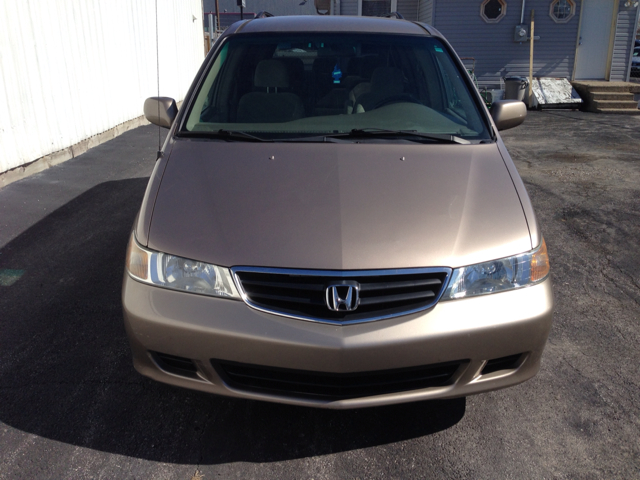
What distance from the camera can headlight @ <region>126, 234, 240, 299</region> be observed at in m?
2.20

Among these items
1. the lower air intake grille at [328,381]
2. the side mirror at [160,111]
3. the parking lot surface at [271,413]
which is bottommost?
the parking lot surface at [271,413]

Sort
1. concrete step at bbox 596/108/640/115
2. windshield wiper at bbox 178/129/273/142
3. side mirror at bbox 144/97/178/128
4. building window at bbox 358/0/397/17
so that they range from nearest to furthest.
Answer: windshield wiper at bbox 178/129/273/142 → side mirror at bbox 144/97/178/128 → concrete step at bbox 596/108/640/115 → building window at bbox 358/0/397/17

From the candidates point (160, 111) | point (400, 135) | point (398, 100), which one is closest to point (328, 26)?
point (398, 100)

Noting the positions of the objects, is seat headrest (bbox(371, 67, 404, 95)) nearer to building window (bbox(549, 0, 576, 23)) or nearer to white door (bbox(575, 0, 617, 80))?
building window (bbox(549, 0, 576, 23))

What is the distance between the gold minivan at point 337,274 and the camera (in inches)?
83.8

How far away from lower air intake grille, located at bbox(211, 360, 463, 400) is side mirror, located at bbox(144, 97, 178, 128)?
198 cm

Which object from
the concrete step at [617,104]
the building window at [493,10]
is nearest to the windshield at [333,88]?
the concrete step at [617,104]

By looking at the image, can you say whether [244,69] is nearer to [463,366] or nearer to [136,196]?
[463,366]

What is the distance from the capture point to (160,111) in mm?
3594

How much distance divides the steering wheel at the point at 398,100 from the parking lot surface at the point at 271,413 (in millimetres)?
1748

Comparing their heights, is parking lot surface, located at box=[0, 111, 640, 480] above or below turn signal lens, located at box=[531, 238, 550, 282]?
below

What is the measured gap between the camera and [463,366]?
2227 mm

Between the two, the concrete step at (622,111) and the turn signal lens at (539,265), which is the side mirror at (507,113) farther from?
the concrete step at (622,111)

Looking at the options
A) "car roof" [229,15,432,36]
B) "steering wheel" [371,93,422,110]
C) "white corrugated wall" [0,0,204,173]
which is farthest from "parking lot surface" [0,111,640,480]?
"white corrugated wall" [0,0,204,173]
